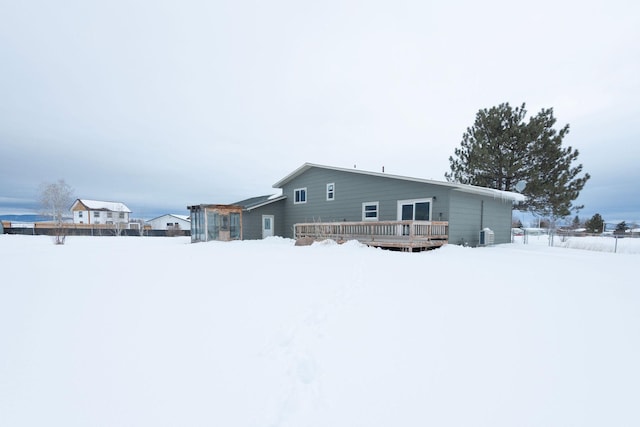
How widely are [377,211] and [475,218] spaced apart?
15.3ft

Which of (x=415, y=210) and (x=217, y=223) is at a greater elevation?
(x=415, y=210)

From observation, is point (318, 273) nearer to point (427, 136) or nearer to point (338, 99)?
point (338, 99)

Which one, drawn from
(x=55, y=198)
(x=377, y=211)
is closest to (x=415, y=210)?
(x=377, y=211)

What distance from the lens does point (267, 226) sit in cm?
1680

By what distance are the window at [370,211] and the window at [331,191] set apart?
2.08m

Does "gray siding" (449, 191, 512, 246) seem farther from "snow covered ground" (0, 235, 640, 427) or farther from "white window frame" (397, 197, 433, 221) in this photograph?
"snow covered ground" (0, 235, 640, 427)

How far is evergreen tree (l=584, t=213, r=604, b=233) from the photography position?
105 ft

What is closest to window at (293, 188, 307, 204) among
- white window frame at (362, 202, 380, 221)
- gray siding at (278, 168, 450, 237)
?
gray siding at (278, 168, 450, 237)

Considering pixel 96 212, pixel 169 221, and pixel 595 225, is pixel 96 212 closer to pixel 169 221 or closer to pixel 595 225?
pixel 169 221

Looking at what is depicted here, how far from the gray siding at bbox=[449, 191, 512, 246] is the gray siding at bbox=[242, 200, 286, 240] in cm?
1047

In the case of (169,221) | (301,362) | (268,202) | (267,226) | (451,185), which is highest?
(451,185)

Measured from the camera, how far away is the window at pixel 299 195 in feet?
52.9

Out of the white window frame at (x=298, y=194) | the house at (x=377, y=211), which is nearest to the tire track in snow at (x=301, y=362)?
the house at (x=377, y=211)

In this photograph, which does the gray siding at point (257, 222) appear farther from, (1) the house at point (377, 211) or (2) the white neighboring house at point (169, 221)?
(2) the white neighboring house at point (169, 221)
